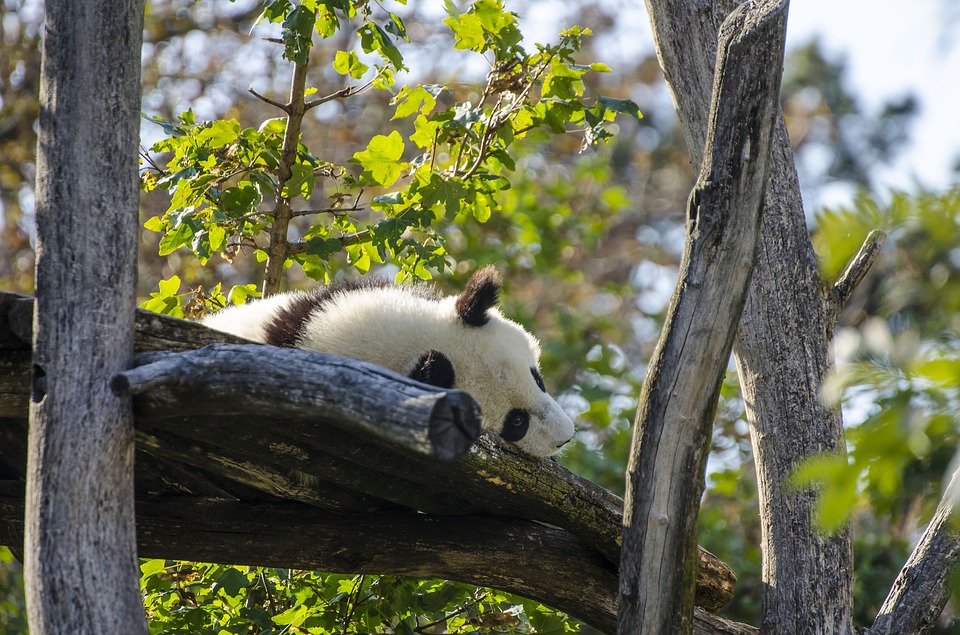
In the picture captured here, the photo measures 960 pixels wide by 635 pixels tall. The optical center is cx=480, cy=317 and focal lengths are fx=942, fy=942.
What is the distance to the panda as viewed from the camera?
9.64 feet

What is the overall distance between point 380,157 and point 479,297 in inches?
30.6

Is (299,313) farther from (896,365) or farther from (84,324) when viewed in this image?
(896,365)

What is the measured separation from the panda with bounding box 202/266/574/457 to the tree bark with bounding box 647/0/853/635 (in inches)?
27.6

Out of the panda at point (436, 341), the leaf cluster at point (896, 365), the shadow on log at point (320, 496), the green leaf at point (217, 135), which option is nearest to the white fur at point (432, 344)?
the panda at point (436, 341)

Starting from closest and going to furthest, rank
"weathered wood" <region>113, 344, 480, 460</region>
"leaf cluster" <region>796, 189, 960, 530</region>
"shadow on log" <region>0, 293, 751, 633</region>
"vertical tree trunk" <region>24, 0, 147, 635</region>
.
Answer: "leaf cluster" <region>796, 189, 960, 530</region>, "weathered wood" <region>113, 344, 480, 460</region>, "vertical tree trunk" <region>24, 0, 147, 635</region>, "shadow on log" <region>0, 293, 751, 633</region>

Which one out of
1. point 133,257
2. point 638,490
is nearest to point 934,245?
point 638,490

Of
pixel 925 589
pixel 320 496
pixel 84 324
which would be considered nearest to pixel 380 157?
pixel 320 496

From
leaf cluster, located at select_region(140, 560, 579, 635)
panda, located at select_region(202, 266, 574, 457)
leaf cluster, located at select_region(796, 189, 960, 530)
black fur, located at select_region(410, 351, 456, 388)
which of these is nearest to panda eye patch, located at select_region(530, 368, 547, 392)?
panda, located at select_region(202, 266, 574, 457)

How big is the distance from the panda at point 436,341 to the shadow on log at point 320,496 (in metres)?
0.24

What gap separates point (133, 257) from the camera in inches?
86.7

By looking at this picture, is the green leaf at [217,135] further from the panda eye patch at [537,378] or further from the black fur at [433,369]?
the panda eye patch at [537,378]

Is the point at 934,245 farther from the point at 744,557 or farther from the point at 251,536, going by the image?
the point at 744,557

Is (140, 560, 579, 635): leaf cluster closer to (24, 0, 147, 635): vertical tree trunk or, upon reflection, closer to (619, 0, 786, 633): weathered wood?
(619, 0, 786, 633): weathered wood

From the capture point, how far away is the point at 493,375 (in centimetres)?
306
